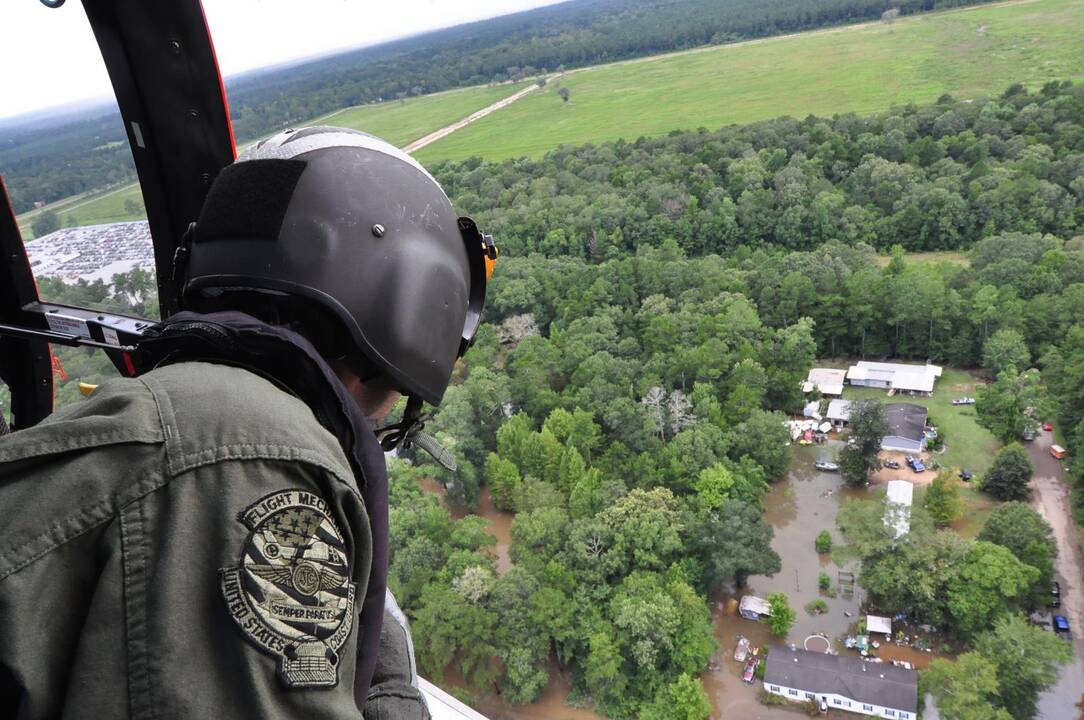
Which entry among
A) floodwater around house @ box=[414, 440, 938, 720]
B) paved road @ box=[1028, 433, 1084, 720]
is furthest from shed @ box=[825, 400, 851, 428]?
paved road @ box=[1028, 433, 1084, 720]

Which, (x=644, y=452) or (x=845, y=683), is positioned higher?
(x=644, y=452)

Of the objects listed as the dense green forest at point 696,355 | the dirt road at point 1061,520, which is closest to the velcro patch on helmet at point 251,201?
the dense green forest at point 696,355

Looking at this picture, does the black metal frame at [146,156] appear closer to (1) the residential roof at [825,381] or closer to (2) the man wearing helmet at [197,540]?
(2) the man wearing helmet at [197,540]

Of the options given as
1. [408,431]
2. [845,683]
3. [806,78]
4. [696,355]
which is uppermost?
[408,431]

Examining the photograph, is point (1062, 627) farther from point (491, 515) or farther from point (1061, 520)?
point (491, 515)

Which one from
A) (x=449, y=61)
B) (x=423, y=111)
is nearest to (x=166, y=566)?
(x=423, y=111)

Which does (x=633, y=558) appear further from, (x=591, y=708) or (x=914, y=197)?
(x=914, y=197)
